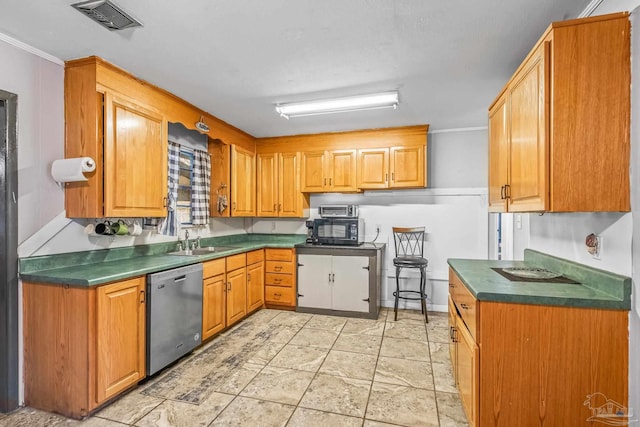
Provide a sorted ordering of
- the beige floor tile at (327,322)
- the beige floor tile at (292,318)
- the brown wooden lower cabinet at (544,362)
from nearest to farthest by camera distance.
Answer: the brown wooden lower cabinet at (544,362), the beige floor tile at (327,322), the beige floor tile at (292,318)

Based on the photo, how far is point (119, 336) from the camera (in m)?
2.18

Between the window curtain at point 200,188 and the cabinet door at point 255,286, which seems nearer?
the window curtain at point 200,188

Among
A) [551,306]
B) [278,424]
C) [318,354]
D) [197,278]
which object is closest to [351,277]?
[318,354]

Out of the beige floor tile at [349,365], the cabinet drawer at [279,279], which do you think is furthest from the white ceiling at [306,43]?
the beige floor tile at [349,365]

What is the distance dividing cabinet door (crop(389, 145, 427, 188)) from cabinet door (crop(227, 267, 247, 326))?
216 centimetres

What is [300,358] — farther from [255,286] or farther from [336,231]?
[336,231]

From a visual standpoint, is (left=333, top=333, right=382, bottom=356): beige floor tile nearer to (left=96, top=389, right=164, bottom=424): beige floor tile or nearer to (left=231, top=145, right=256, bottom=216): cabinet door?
(left=96, top=389, right=164, bottom=424): beige floor tile

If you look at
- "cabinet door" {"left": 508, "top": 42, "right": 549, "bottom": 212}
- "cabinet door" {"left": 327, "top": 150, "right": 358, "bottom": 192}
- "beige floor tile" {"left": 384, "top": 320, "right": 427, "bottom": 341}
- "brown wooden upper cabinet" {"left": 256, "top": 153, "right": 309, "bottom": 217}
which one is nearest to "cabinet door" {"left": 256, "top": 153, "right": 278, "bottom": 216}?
"brown wooden upper cabinet" {"left": 256, "top": 153, "right": 309, "bottom": 217}

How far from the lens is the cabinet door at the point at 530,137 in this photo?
5.07ft

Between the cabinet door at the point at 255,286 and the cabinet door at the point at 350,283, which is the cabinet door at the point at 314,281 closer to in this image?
the cabinet door at the point at 350,283

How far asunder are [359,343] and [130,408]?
77.2 inches

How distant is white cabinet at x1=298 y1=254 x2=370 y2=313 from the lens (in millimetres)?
3926

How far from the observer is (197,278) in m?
2.91

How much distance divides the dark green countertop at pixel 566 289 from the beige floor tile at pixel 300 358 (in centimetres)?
149
